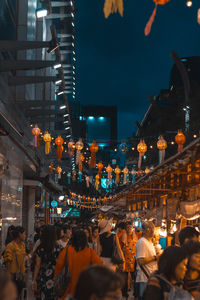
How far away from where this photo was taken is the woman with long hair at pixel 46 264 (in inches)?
307

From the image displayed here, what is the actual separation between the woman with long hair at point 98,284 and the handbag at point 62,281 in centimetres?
335

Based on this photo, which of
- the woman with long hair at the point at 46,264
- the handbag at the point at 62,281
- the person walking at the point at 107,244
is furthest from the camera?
the person walking at the point at 107,244

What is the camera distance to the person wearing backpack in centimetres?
398

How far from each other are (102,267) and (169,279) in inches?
48.5

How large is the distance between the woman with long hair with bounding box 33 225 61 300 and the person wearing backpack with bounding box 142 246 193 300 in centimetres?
390

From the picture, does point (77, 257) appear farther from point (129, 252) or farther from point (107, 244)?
point (129, 252)

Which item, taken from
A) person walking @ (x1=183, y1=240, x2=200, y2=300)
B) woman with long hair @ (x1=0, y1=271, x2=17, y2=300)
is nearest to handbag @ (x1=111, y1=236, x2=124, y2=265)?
person walking @ (x1=183, y1=240, x2=200, y2=300)

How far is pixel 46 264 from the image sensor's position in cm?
789

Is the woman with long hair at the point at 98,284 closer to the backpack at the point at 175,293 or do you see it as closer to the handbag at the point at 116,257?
the backpack at the point at 175,293

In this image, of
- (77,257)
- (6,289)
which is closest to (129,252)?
(77,257)

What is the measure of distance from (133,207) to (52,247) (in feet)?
50.3

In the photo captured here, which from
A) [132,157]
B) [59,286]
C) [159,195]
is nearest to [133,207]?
[159,195]

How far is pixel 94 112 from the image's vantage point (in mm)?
140375

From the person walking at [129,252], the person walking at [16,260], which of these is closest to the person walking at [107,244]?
the person walking at [16,260]
